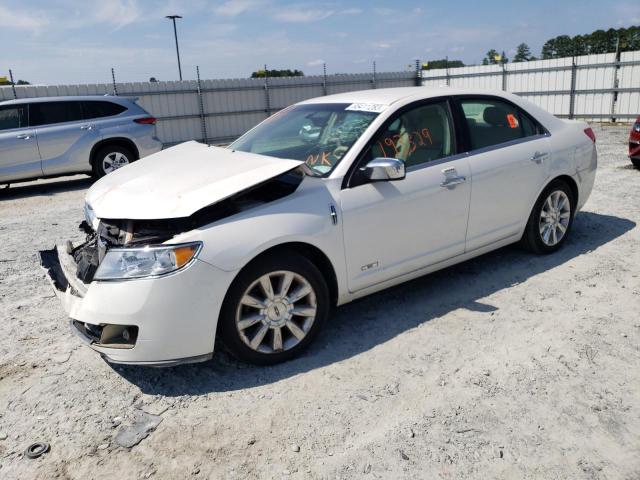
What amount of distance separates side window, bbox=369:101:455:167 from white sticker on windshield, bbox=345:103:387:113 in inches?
5.7

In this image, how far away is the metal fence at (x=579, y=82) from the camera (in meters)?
17.5

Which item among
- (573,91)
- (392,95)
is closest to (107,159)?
(392,95)

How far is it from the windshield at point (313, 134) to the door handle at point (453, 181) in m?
0.72

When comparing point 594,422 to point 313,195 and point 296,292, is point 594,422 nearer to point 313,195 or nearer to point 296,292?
point 296,292

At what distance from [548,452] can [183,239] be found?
83.4 inches

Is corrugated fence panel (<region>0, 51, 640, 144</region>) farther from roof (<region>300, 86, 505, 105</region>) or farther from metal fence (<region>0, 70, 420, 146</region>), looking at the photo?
roof (<region>300, 86, 505, 105</region>)

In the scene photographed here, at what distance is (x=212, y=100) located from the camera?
1858 centimetres

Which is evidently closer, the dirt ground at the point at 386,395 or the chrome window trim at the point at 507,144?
the dirt ground at the point at 386,395

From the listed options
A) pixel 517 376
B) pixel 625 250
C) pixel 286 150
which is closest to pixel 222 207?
pixel 286 150

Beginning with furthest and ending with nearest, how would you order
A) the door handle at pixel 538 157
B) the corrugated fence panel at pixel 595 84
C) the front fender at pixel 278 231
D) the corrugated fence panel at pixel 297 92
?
the corrugated fence panel at pixel 595 84, the corrugated fence panel at pixel 297 92, the door handle at pixel 538 157, the front fender at pixel 278 231

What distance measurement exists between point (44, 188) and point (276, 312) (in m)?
9.35

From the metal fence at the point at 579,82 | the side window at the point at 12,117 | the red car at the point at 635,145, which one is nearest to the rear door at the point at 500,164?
the red car at the point at 635,145

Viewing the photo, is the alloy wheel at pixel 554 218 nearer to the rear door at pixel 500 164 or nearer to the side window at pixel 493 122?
the rear door at pixel 500 164

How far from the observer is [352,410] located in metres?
2.88
